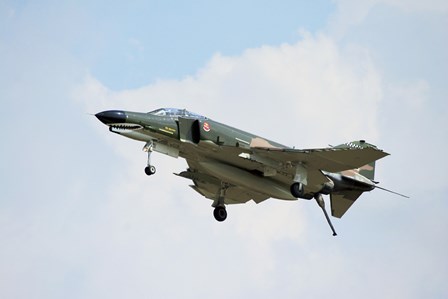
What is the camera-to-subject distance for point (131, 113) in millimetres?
39406

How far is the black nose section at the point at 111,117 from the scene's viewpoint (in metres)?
38.7

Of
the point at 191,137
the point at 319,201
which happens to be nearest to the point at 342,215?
the point at 319,201

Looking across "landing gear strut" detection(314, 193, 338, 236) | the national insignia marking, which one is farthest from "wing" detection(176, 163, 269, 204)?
the national insignia marking

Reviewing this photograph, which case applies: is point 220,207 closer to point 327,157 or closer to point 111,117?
point 327,157

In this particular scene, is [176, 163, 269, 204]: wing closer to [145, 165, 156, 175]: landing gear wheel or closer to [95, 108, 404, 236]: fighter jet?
[95, 108, 404, 236]: fighter jet

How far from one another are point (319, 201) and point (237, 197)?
379 cm

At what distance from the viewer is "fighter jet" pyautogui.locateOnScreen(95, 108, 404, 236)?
39.8m

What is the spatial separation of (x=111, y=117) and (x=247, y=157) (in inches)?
222

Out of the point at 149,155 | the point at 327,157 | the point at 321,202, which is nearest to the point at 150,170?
the point at 149,155

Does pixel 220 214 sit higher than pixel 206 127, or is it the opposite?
pixel 206 127

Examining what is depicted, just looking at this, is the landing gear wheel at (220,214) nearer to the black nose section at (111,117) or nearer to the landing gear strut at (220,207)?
the landing gear strut at (220,207)

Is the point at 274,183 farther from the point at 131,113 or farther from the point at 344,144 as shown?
the point at 131,113

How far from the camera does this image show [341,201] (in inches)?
1783

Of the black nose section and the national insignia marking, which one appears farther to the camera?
the national insignia marking
